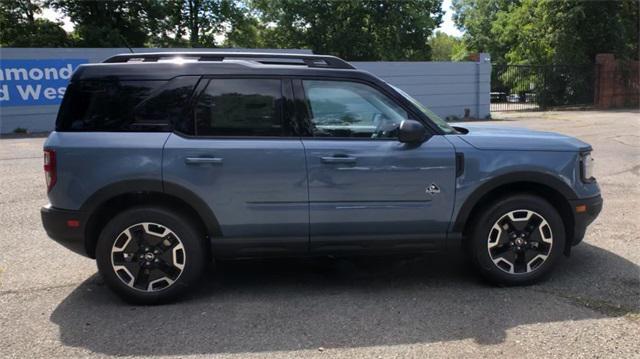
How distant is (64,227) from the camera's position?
412 centimetres

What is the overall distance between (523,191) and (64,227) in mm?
3617

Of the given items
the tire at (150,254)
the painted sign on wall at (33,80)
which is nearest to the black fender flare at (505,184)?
the tire at (150,254)

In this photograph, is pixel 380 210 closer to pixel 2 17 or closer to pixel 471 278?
pixel 471 278

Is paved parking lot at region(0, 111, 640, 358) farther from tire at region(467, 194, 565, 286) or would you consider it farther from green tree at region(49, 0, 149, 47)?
green tree at region(49, 0, 149, 47)

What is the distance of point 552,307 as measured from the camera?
4.11 metres

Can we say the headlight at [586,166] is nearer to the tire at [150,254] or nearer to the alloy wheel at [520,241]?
the alloy wheel at [520,241]

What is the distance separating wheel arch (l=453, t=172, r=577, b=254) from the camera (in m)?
4.34

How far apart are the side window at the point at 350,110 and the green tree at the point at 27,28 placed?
3106 cm

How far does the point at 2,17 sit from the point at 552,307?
35.9 metres

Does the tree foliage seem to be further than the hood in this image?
Yes

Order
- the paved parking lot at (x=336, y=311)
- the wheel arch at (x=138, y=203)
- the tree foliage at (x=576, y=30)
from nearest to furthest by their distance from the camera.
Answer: the paved parking lot at (x=336, y=311), the wheel arch at (x=138, y=203), the tree foliage at (x=576, y=30)

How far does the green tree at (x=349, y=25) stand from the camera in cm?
3678

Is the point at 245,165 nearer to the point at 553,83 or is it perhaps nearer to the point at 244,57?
the point at 244,57

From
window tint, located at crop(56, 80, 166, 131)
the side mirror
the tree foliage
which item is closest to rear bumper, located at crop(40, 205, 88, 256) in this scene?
window tint, located at crop(56, 80, 166, 131)
